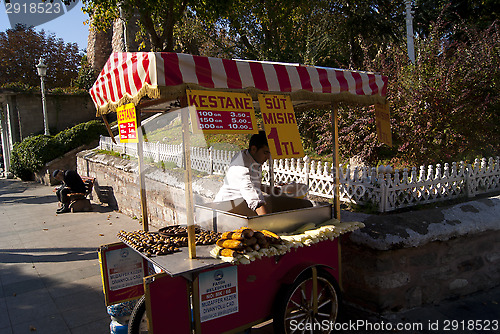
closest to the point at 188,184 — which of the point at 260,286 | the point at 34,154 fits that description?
the point at 260,286

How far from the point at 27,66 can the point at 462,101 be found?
33201 mm

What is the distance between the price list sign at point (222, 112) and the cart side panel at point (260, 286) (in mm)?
1125

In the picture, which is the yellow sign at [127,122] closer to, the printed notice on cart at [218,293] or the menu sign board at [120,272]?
the menu sign board at [120,272]

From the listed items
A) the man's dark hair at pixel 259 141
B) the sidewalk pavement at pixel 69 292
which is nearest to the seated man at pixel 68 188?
the sidewalk pavement at pixel 69 292

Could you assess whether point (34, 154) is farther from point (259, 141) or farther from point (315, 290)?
point (315, 290)

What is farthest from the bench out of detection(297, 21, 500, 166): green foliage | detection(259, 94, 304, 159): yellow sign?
detection(259, 94, 304, 159): yellow sign

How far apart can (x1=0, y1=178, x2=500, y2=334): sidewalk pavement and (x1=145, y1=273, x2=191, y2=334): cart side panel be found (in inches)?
51.9

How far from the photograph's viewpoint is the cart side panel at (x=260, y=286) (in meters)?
2.84

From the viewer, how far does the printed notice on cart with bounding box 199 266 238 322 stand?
274 centimetres

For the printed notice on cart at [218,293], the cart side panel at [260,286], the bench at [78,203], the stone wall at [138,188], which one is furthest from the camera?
the bench at [78,203]

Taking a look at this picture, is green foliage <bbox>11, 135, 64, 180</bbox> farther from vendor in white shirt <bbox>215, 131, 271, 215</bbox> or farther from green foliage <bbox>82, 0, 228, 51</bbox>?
vendor in white shirt <bbox>215, 131, 271, 215</bbox>

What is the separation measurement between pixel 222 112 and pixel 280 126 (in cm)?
59

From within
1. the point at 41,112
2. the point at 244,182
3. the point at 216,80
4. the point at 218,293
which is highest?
the point at 41,112

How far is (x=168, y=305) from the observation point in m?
2.58
